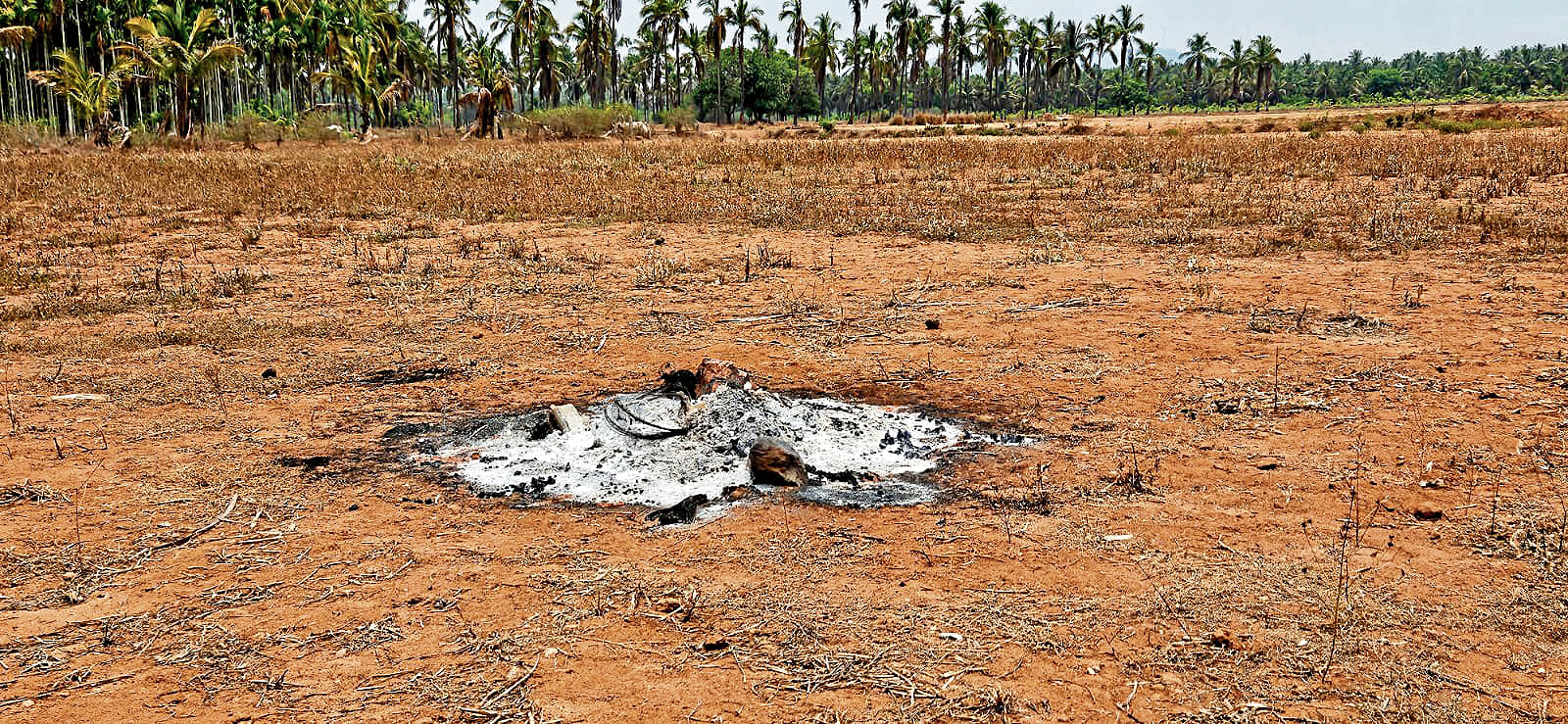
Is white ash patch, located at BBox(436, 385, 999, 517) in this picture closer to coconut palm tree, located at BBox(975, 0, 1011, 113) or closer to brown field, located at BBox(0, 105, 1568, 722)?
brown field, located at BBox(0, 105, 1568, 722)

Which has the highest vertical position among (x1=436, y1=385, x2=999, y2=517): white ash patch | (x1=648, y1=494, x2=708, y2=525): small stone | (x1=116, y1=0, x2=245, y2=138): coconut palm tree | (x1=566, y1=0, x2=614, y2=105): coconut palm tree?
(x1=566, y1=0, x2=614, y2=105): coconut palm tree

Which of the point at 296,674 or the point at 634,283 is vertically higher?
the point at 634,283

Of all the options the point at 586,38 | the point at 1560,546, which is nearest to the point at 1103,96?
the point at 586,38

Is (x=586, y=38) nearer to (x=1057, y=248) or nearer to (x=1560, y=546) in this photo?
(x=1057, y=248)

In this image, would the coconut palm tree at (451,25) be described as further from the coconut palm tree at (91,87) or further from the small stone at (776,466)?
the small stone at (776,466)

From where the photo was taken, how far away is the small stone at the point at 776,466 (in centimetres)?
501

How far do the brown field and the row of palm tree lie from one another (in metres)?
28.0

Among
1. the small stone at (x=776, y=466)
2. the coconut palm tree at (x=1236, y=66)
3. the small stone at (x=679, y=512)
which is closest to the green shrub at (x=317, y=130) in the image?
the small stone at (x=776, y=466)

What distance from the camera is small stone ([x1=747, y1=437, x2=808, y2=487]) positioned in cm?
501

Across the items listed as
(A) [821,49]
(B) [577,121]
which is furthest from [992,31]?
(B) [577,121]

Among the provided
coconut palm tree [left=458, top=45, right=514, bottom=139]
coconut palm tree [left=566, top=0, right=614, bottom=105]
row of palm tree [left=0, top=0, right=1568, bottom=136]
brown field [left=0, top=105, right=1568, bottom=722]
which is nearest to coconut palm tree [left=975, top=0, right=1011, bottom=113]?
row of palm tree [left=0, top=0, right=1568, bottom=136]

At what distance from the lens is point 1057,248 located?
38.2 ft

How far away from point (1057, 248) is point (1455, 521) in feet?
24.5

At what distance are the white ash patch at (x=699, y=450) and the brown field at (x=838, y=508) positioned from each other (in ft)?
0.99
